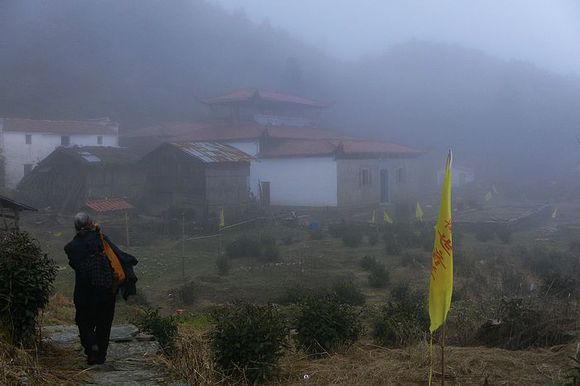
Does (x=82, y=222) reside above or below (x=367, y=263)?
above

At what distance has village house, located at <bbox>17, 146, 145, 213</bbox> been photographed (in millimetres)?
30688

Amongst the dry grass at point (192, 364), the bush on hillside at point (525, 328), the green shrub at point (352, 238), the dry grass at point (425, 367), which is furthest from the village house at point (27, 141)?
the dry grass at point (425, 367)

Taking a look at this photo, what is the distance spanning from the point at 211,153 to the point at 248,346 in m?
26.3

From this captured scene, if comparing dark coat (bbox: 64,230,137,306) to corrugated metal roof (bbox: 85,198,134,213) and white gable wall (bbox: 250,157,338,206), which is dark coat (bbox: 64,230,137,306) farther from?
white gable wall (bbox: 250,157,338,206)

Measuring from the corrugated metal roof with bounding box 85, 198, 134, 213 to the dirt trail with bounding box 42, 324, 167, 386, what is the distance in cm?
2150

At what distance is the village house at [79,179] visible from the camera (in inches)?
1208

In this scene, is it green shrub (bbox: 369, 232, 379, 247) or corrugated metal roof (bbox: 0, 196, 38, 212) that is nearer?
corrugated metal roof (bbox: 0, 196, 38, 212)

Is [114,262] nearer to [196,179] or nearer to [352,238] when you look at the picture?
[352,238]

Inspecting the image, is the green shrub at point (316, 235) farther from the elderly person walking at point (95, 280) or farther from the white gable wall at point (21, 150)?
the white gable wall at point (21, 150)

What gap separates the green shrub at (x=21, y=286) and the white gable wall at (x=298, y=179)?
92.2ft

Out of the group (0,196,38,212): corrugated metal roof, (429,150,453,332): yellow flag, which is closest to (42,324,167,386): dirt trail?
(429,150,453,332): yellow flag

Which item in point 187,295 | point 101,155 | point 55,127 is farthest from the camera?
point 55,127

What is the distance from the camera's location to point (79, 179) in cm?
3091

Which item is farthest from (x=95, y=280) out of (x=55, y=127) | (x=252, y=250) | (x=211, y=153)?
(x=55, y=127)
